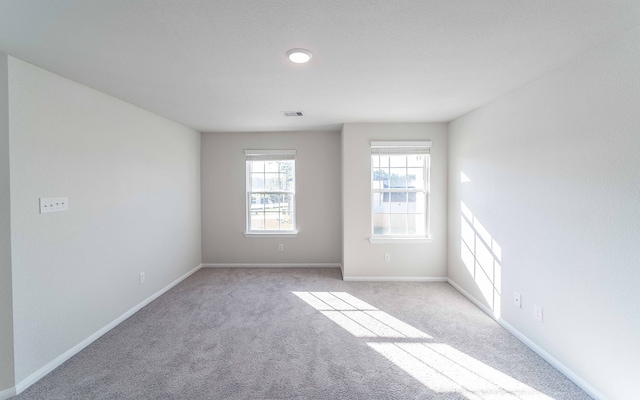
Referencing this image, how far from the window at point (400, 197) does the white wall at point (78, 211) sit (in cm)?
305

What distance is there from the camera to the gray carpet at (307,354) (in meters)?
1.82

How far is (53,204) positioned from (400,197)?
12.8 feet

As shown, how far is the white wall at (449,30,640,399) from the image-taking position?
1592 millimetres

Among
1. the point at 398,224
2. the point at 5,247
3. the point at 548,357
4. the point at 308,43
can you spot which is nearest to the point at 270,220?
the point at 398,224

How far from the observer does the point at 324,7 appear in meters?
1.34

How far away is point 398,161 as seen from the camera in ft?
13.0

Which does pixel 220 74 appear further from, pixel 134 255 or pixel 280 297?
pixel 280 297

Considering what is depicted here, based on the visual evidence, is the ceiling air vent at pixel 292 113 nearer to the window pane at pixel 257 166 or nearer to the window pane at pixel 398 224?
the window pane at pixel 257 166

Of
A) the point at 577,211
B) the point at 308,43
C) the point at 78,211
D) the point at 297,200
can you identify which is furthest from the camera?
the point at 297,200

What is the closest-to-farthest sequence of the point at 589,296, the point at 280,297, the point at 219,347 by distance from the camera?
the point at 589,296
the point at 219,347
the point at 280,297

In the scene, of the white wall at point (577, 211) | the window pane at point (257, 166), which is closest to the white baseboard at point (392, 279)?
the white wall at point (577, 211)

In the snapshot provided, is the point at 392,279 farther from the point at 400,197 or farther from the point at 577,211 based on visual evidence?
the point at 577,211

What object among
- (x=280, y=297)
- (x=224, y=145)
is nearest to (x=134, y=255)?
(x=280, y=297)

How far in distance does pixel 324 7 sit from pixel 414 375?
250cm
